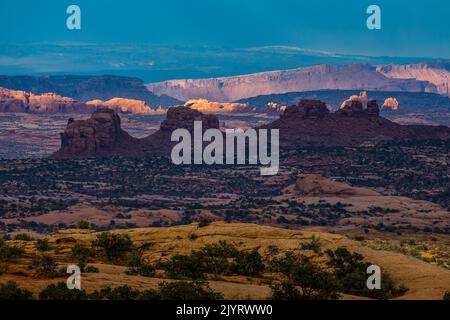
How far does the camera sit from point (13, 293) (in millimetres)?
32094

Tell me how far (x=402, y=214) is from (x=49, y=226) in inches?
1641

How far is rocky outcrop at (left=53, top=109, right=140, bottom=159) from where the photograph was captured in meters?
189

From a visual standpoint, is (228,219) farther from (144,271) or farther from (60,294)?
(60,294)

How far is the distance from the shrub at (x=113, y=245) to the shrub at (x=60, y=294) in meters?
12.1

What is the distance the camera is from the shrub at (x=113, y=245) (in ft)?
150

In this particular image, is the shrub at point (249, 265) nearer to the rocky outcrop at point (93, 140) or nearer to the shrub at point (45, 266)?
the shrub at point (45, 266)

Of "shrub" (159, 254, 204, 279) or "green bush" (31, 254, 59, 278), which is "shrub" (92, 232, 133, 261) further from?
"green bush" (31, 254, 59, 278)

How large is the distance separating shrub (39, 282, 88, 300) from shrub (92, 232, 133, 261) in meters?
12.1

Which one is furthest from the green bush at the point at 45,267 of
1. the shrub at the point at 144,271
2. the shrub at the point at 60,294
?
the shrub at the point at 60,294

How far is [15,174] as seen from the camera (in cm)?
16700

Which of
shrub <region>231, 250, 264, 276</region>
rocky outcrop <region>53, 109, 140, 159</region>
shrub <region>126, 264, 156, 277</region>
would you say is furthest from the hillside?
rocky outcrop <region>53, 109, 140, 159</region>

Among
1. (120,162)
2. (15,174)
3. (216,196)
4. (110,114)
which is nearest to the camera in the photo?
(216,196)

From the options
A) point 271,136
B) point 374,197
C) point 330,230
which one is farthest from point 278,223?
point 271,136
